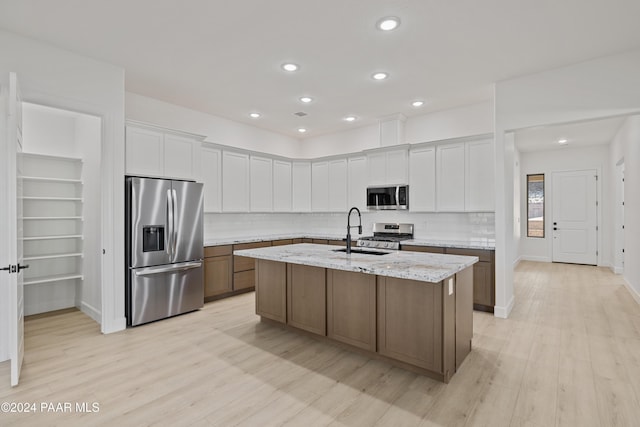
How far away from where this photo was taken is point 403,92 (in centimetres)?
459

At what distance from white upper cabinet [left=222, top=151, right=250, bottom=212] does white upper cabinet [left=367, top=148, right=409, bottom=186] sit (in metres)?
2.20

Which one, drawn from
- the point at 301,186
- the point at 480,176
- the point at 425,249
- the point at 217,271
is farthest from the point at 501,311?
the point at 301,186

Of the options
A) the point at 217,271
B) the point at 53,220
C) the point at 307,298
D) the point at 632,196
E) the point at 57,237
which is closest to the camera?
the point at 307,298

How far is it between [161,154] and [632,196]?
6998mm

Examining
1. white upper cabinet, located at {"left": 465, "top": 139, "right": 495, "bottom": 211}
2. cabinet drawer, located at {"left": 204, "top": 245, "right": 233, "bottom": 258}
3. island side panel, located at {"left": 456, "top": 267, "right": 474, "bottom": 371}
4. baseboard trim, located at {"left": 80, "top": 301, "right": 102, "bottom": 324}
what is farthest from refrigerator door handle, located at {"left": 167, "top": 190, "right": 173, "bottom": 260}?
white upper cabinet, located at {"left": 465, "top": 139, "right": 495, "bottom": 211}

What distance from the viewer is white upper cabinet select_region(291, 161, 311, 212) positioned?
22.1ft

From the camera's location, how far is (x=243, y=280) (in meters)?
5.38

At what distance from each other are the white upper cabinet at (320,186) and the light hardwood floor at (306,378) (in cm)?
316

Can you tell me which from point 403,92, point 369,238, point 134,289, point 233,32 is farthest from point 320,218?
point 233,32

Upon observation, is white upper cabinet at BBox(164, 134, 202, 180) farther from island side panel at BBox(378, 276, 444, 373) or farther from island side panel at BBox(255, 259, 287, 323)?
island side panel at BBox(378, 276, 444, 373)

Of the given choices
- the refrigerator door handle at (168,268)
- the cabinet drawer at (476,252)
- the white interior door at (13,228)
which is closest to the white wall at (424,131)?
the cabinet drawer at (476,252)

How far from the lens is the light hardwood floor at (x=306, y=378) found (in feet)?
7.14

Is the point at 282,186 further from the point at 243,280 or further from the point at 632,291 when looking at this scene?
the point at 632,291

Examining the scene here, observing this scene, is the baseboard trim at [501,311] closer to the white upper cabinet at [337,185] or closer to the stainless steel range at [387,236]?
the stainless steel range at [387,236]
